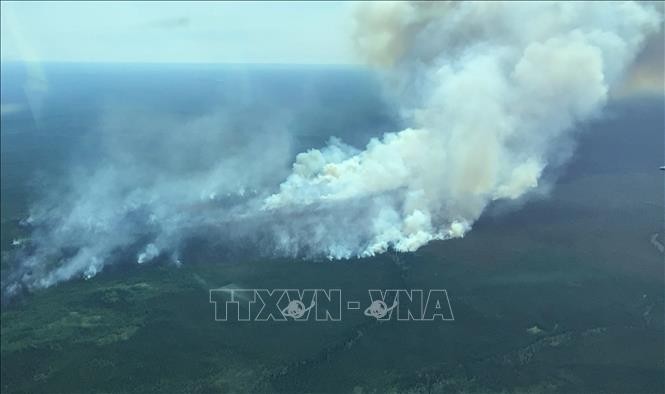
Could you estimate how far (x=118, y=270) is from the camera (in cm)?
7262

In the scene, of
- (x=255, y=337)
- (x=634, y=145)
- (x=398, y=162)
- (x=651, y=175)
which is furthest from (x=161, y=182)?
(x=634, y=145)

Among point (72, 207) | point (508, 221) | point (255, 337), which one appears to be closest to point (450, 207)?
point (508, 221)

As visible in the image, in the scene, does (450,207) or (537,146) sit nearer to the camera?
(450,207)

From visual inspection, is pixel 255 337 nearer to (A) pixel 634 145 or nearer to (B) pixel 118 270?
(B) pixel 118 270

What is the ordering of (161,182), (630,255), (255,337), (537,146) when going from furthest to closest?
1. (537,146)
2. (161,182)
3. (630,255)
4. (255,337)

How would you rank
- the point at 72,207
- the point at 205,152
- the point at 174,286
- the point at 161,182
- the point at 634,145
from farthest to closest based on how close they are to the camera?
the point at 634,145
the point at 205,152
the point at 161,182
the point at 72,207
the point at 174,286

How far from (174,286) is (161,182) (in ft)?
120

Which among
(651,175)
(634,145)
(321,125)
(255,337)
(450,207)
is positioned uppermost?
(321,125)

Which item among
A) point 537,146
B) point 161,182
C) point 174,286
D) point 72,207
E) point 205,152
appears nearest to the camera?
point 174,286

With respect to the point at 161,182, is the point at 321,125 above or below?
above

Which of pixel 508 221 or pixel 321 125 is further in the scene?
pixel 321 125

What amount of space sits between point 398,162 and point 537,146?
98.1ft

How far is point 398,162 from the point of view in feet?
344

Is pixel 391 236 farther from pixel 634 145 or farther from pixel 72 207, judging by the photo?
pixel 634 145
